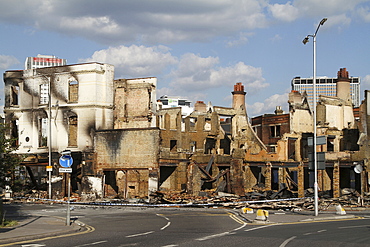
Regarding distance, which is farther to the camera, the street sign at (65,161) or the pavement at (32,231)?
the street sign at (65,161)

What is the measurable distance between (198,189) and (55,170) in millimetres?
12626

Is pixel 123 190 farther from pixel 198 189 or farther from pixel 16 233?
pixel 16 233

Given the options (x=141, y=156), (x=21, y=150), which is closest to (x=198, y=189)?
(x=141, y=156)

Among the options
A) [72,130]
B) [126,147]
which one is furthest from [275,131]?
[72,130]

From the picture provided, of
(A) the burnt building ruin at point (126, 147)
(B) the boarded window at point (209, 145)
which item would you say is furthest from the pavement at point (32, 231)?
(B) the boarded window at point (209, 145)

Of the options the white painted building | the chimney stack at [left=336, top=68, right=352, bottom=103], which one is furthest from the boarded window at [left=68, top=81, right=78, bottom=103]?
the chimney stack at [left=336, top=68, right=352, bottom=103]

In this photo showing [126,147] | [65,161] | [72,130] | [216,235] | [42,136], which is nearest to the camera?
[216,235]

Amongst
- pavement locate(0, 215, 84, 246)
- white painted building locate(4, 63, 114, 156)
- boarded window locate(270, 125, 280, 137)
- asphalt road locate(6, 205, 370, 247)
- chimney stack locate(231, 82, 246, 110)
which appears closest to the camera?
asphalt road locate(6, 205, 370, 247)

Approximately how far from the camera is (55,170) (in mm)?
45594

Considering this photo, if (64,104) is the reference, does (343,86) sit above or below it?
above

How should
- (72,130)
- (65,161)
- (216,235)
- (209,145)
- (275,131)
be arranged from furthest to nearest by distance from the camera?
(275,131) < (209,145) < (72,130) < (65,161) < (216,235)

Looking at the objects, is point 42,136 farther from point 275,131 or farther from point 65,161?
point 65,161

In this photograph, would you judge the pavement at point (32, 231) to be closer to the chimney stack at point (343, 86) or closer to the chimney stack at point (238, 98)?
the chimney stack at point (238, 98)

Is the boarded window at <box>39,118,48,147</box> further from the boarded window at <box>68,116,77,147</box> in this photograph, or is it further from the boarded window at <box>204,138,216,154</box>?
the boarded window at <box>204,138,216,154</box>
